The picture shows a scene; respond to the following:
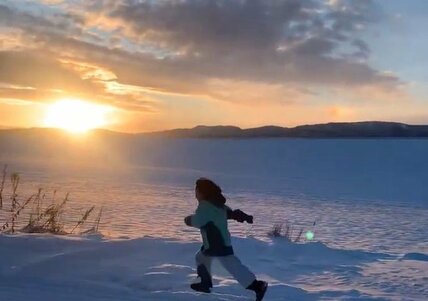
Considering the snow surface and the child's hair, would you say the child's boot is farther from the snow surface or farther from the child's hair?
the child's hair

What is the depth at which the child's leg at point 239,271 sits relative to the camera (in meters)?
6.28

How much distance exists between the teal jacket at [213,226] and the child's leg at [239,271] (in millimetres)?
69

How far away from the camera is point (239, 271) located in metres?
6.37

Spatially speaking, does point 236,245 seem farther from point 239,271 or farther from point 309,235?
point 309,235

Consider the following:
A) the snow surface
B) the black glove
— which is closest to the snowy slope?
the snow surface

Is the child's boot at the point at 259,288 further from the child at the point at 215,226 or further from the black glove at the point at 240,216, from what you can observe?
the black glove at the point at 240,216

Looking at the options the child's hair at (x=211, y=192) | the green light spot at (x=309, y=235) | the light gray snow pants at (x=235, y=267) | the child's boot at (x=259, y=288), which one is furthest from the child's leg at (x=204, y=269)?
the green light spot at (x=309, y=235)

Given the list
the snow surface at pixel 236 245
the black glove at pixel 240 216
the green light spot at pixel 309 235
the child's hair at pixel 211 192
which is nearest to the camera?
the black glove at pixel 240 216

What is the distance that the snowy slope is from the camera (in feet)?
21.2

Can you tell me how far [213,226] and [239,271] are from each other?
0.53m

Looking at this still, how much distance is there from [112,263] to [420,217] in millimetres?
11491

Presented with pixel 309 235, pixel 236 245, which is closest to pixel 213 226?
pixel 236 245

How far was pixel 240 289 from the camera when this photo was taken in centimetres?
675

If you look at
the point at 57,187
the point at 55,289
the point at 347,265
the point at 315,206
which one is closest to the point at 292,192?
the point at 315,206
